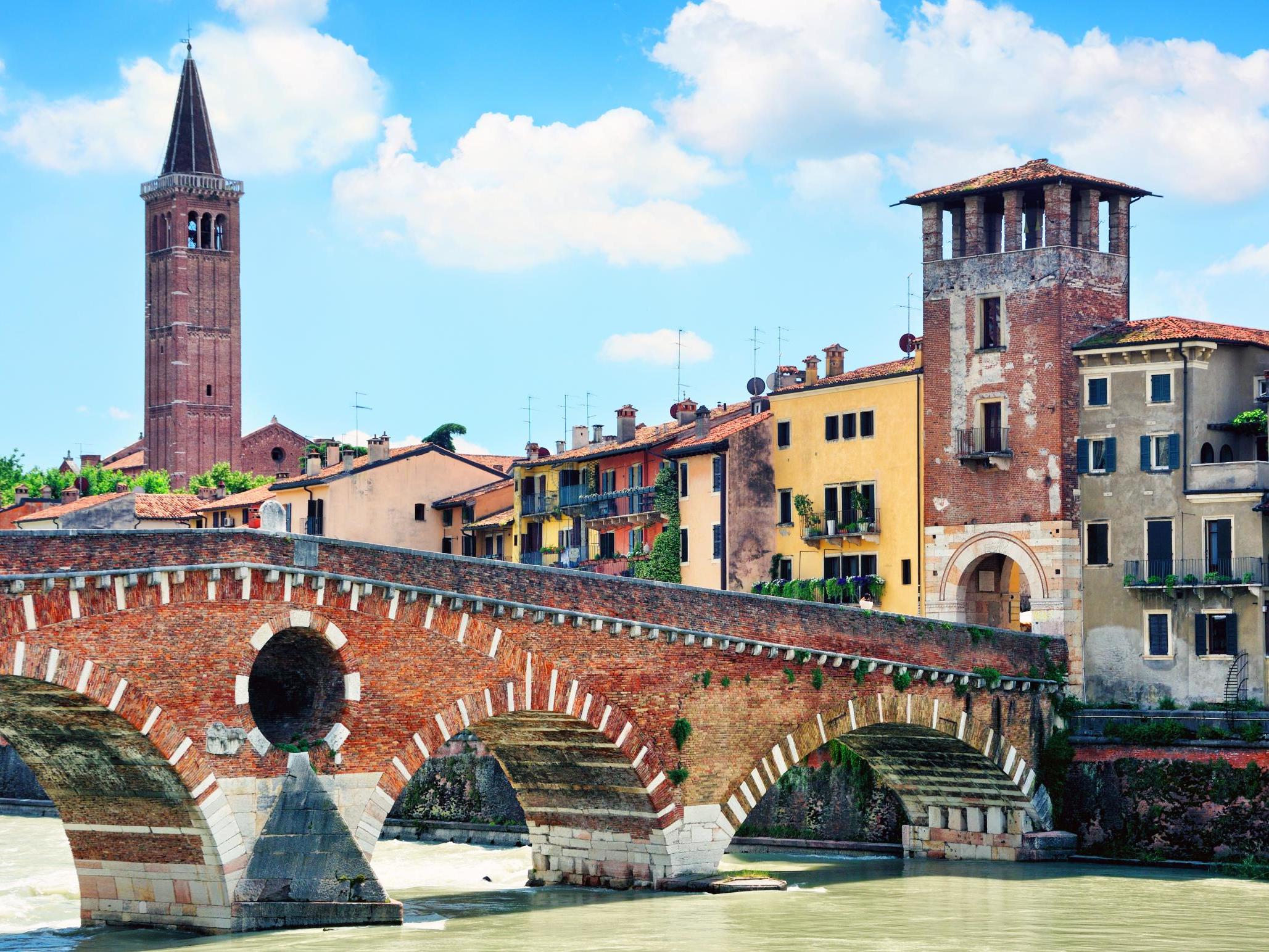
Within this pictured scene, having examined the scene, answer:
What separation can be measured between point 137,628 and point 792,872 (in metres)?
18.0

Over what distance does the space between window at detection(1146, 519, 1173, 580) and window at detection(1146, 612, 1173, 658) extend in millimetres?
954

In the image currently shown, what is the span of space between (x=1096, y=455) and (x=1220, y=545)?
3.79m

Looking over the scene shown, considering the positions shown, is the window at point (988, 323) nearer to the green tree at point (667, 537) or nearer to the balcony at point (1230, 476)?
the balcony at point (1230, 476)

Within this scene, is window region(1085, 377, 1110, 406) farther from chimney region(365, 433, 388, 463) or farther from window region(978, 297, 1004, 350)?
chimney region(365, 433, 388, 463)

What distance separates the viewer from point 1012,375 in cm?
5169

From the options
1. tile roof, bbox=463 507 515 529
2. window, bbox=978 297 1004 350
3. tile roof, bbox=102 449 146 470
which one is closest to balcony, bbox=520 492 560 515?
tile roof, bbox=463 507 515 529

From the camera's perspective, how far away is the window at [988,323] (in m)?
52.3

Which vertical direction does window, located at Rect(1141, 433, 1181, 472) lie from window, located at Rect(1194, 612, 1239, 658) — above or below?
above

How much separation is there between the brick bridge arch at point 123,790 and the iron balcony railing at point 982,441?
24041 mm

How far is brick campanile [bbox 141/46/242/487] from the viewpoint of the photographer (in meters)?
125

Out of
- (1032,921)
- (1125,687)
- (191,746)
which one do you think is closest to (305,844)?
(191,746)

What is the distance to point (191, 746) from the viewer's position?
1318 inches

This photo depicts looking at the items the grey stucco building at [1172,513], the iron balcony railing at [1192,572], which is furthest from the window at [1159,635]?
the iron balcony railing at [1192,572]

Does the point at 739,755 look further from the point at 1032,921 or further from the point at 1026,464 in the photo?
the point at 1026,464
